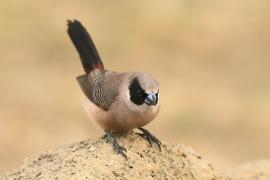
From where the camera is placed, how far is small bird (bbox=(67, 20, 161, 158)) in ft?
18.5

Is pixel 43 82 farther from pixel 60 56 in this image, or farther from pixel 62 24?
pixel 62 24

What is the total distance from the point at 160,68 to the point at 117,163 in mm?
10663

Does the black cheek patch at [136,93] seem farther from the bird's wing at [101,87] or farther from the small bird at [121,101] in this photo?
the bird's wing at [101,87]

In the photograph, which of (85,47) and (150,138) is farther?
(85,47)

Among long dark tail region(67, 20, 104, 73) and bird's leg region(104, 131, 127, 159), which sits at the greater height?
long dark tail region(67, 20, 104, 73)

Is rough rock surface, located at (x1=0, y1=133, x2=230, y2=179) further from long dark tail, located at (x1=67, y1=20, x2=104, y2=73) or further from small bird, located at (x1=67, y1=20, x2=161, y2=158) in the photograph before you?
long dark tail, located at (x1=67, y1=20, x2=104, y2=73)

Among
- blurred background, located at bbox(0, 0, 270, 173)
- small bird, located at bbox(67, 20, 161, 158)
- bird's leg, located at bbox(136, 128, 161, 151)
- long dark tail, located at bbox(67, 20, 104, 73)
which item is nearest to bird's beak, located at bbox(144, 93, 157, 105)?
small bird, located at bbox(67, 20, 161, 158)

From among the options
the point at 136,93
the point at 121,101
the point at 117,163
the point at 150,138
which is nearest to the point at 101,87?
the point at 121,101

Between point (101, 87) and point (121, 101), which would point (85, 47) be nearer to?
point (101, 87)

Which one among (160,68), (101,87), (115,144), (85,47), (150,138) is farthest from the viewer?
(160,68)

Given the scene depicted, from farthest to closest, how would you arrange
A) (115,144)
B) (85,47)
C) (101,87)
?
(85,47)
(101,87)
(115,144)

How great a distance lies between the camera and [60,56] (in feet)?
53.4

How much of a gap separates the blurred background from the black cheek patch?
564cm

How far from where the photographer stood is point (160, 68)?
628 inches
